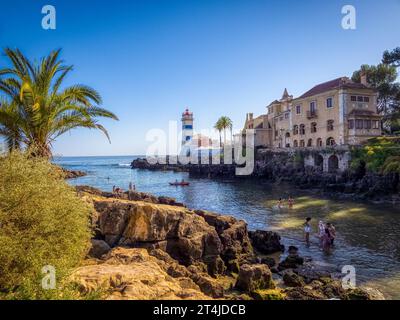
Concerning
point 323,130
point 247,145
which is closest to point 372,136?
point 323,130

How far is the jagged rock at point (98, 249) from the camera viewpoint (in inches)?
476

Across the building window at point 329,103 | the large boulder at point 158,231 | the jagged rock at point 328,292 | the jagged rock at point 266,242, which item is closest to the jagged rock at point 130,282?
the large boulder at point 158,231

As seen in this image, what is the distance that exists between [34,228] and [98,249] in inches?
203

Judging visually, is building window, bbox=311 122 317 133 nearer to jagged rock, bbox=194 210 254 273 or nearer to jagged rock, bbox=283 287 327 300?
jagged rock, bbox=194 210 254 273

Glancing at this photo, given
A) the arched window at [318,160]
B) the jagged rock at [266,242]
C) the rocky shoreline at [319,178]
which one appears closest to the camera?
the jagged rock at [266,242]

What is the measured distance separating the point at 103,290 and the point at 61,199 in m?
2.91

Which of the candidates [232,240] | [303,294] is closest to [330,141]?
[232,240]

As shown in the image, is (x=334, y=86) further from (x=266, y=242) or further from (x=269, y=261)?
(x=269, y=261)

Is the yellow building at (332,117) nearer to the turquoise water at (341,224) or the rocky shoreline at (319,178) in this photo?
the rocky shoreline at (319,178)

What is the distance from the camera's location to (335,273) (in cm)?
1465

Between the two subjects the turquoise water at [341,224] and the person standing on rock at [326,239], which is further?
the person standing on rock at [326,239]

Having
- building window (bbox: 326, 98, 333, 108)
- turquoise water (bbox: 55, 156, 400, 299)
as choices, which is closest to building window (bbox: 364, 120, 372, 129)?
building window (bbox: 326, 98, 333, 108)

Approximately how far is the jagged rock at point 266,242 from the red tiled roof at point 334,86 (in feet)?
122
